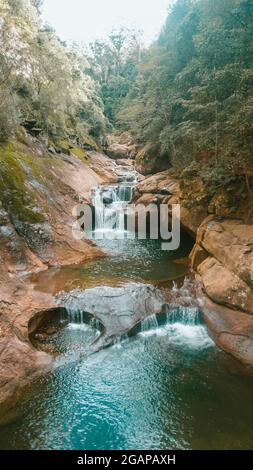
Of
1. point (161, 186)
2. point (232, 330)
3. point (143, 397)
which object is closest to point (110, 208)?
point (161, 186)

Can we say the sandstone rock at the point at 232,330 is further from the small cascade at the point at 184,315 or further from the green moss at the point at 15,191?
the green moss at the point at 15,191

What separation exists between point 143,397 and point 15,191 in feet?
35.4

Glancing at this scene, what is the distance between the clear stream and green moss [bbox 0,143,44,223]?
20.8 feet

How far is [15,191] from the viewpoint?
1436cm

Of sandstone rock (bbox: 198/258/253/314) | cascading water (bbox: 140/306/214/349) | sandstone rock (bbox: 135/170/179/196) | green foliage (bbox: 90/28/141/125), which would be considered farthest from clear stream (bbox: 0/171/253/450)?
green foliage (bbox: 90/28/141/125)

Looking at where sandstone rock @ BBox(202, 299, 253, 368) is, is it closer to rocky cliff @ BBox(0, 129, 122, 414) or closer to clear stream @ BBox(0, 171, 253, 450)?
clear stream @ BBox(0, 171, 253, 450)

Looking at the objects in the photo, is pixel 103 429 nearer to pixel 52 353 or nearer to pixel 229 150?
pixel 52 353

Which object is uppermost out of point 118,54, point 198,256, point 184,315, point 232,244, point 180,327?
point 118,54

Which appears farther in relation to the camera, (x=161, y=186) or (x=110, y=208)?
(x=110, y=208)

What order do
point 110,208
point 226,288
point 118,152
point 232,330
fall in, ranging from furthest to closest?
point 118,152, point 110,208, point 226,288, point 232,330

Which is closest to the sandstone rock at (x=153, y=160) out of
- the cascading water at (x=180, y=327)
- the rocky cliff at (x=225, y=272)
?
the rocky cliff at (x=225, y=272)

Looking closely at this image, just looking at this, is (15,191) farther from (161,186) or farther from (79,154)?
(79,154)

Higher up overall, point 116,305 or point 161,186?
point 161,186

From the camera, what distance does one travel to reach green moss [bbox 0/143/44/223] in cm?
1381
